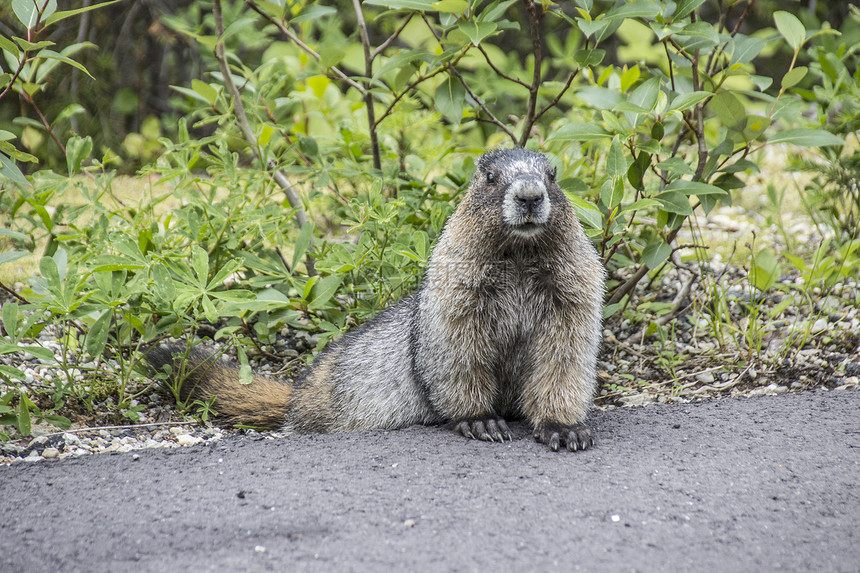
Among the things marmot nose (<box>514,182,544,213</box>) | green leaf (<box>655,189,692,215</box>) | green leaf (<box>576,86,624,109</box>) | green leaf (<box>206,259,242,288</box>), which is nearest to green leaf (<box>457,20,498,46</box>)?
→ green leaf (<box>576,86,624,109</box>)

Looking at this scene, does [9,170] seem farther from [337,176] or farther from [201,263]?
[337,176]

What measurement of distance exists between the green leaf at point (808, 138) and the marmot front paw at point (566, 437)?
2.02 metres

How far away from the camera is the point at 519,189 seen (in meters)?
3.62

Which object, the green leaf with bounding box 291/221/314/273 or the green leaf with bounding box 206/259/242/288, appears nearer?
the green leaf with bounding box 206/259/242/288

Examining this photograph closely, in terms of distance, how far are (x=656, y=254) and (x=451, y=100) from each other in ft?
5.39

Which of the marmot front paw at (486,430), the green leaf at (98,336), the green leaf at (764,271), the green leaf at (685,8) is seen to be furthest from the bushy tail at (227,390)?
the green leaf at (685,8)

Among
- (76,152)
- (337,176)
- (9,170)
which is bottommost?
(337,176)

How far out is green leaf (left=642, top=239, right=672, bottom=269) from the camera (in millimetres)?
A: 4676

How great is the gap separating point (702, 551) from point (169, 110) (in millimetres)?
9305

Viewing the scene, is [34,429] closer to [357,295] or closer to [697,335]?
[357,295]

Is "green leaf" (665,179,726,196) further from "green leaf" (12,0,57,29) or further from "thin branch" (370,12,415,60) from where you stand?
"green leaf" (12,0,57,29)

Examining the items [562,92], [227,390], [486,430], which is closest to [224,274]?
[227,390]

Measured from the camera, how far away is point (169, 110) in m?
10.1

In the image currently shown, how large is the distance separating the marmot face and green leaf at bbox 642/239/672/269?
1.03 meters
